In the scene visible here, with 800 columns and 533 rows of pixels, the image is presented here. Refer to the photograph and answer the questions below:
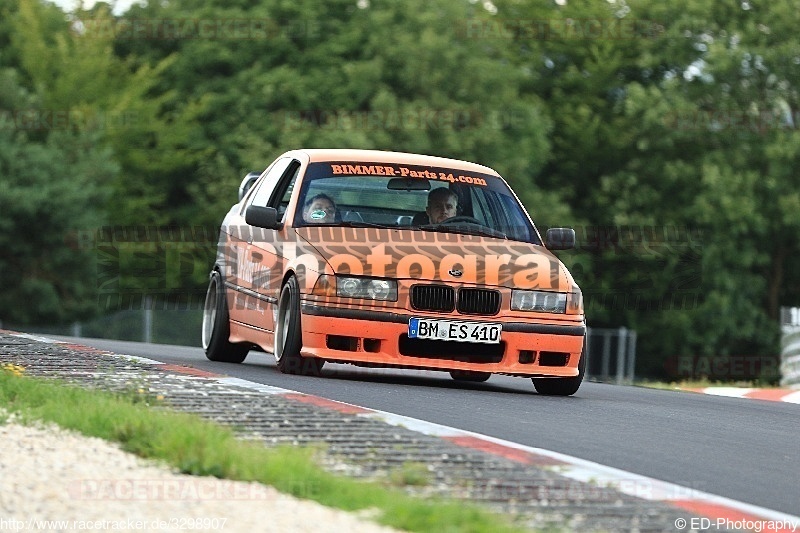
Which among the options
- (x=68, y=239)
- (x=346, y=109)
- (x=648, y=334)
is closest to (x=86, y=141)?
(x=68, y=239)

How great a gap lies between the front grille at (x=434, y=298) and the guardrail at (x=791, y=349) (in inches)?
349

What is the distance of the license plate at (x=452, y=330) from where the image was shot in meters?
12.0

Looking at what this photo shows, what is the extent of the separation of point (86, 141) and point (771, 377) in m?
21.3

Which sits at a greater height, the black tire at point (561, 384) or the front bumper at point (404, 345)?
the front bumper at point (404, 345)

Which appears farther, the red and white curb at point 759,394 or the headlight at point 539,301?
the red and white curb at point 759,394

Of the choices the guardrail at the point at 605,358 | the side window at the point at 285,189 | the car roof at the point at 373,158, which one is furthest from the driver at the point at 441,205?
the guardrail at the point at 605,358

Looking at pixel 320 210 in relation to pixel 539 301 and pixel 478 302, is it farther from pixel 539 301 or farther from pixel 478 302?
pixel 539 301

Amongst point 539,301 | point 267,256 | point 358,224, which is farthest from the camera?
point 267,256

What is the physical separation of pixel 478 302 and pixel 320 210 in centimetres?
155

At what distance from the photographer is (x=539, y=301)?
12258mm

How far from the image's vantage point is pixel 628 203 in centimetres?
5484

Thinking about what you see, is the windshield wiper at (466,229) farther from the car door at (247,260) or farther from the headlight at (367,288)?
the car door at (247,260)

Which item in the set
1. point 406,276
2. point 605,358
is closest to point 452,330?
point 406,276

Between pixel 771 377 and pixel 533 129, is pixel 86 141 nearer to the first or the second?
pixel 533 129
